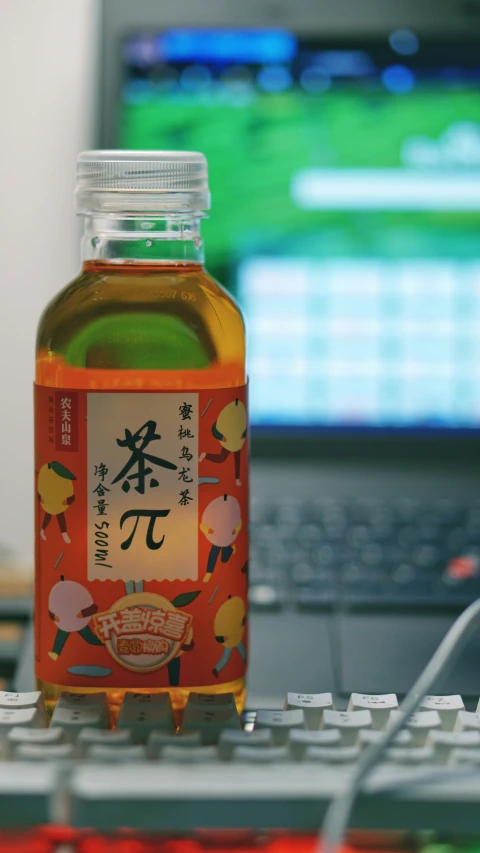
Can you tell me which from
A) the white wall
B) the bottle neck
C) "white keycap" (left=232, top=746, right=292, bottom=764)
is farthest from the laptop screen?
"white keycap" (left=232, top=746, right=292, bottom=764)

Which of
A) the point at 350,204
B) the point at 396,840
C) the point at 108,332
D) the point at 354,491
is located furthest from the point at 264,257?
the point at 396,840

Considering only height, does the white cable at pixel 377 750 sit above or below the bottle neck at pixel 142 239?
below

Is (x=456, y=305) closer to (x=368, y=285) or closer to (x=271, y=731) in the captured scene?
(x=368, y=285)

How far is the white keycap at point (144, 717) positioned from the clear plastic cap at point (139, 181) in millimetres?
185

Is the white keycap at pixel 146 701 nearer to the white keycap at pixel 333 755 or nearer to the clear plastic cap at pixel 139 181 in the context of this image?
the white keycap at pixel 333 755

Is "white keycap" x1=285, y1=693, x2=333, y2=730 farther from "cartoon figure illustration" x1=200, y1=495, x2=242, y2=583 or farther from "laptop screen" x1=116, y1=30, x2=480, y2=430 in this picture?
"laptop screen" x1=116, y1=30, x2=480, y2=430

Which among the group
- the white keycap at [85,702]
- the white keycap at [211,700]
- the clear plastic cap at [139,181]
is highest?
the clear plastic cap at [139,181]

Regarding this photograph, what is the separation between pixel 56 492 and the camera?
0.39 metres

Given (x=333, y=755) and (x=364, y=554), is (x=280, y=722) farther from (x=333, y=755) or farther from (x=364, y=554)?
(x=364, y=554)

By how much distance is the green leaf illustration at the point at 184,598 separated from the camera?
380 millimetres

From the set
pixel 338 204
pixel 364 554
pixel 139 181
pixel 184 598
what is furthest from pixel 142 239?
pixel 338 204

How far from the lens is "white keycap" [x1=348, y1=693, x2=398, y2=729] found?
354 millimetres

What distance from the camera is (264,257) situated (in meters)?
0.88

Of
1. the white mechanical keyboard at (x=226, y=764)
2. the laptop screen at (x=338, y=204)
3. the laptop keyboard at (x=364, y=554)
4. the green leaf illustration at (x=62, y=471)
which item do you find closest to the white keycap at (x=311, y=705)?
the white mechanical keyboard at (x=226, y=764)
